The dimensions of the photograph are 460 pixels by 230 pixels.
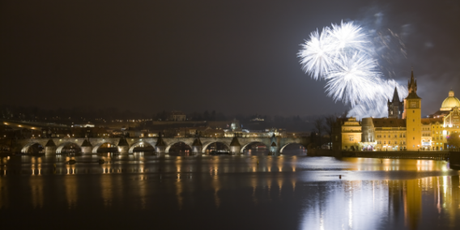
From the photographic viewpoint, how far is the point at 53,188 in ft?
122

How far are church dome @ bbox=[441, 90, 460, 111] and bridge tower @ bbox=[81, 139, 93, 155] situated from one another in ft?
259

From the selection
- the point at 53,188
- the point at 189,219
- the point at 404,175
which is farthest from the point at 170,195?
the point at 404,175

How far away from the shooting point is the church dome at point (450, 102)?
341 feet

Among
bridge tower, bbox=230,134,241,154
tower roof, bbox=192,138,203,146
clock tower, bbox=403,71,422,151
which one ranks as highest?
clock tower, bbox=403,71,422,151

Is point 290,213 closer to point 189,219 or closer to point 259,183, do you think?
point 189,219

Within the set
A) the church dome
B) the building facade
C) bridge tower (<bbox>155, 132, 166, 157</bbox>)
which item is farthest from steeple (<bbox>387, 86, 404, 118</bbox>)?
bridge tower (<bbox>155, 132, 166, 157</bbox>)

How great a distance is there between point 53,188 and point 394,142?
228 feet

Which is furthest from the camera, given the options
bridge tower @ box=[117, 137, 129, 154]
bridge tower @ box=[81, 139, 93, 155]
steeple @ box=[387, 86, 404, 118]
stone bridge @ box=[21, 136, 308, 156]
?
steeple @ box=[387, 86, 404, 118]

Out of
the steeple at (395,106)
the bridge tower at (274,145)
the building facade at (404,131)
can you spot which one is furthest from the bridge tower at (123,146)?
the steeple at (395,106)

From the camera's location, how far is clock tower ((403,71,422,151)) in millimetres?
89875

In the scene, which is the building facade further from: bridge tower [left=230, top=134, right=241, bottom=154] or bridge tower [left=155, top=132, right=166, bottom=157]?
bridge tower [left=155, top=132, right=166, bottom=157]

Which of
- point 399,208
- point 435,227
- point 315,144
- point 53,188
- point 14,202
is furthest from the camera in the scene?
point 315,144

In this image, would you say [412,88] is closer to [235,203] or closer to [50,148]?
[235,203]

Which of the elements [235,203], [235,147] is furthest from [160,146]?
[235,203]
